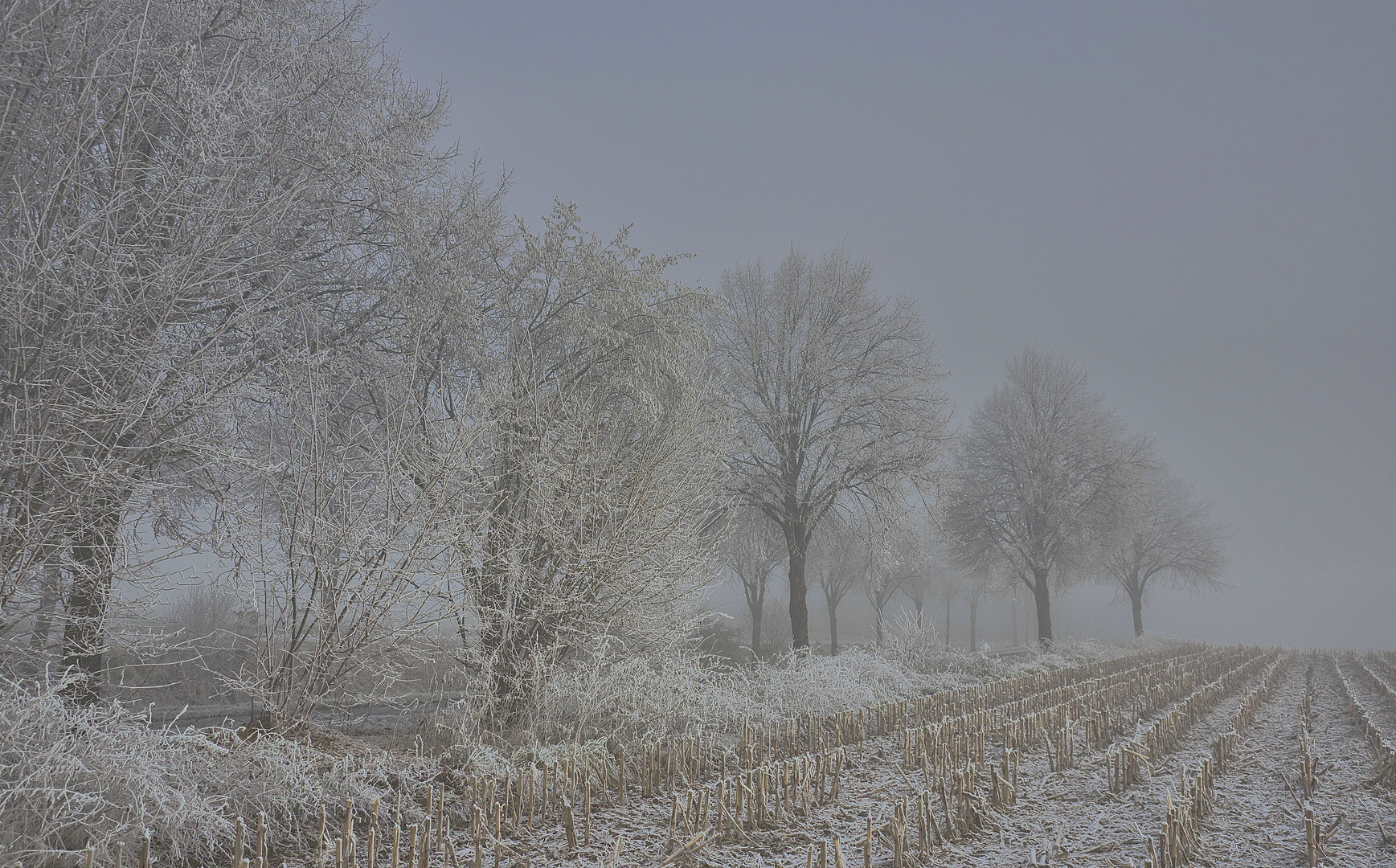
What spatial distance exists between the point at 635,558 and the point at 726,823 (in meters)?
2.65

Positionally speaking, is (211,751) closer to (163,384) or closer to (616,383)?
(163,384)

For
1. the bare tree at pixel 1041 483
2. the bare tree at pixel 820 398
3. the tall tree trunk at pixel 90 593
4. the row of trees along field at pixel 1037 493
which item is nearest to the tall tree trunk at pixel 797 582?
the bare tree at pixel 820 398

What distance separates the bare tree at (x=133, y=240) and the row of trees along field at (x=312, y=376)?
4cm

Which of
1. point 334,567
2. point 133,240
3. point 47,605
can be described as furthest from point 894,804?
point 133,240

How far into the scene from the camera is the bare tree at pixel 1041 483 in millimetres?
20422

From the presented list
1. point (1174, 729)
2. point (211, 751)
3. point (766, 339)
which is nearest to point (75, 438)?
point (211, 751)

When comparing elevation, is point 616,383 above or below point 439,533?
above

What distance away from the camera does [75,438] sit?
430 cm

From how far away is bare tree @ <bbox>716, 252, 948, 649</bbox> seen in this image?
1390 centimetres

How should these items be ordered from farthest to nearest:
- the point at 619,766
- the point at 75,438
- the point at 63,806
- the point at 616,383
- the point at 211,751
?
the point at 616,383 → the point at 619,766 → the point at 75,438 → the point at 211,751 → the point at 63,806

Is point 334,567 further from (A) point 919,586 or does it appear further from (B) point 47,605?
(A) point 919,586

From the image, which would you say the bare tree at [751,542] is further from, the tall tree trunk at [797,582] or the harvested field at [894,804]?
the harvested field at [894,804]

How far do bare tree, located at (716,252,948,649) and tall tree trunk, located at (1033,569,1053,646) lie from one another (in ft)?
31.6

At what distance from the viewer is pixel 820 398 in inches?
575
